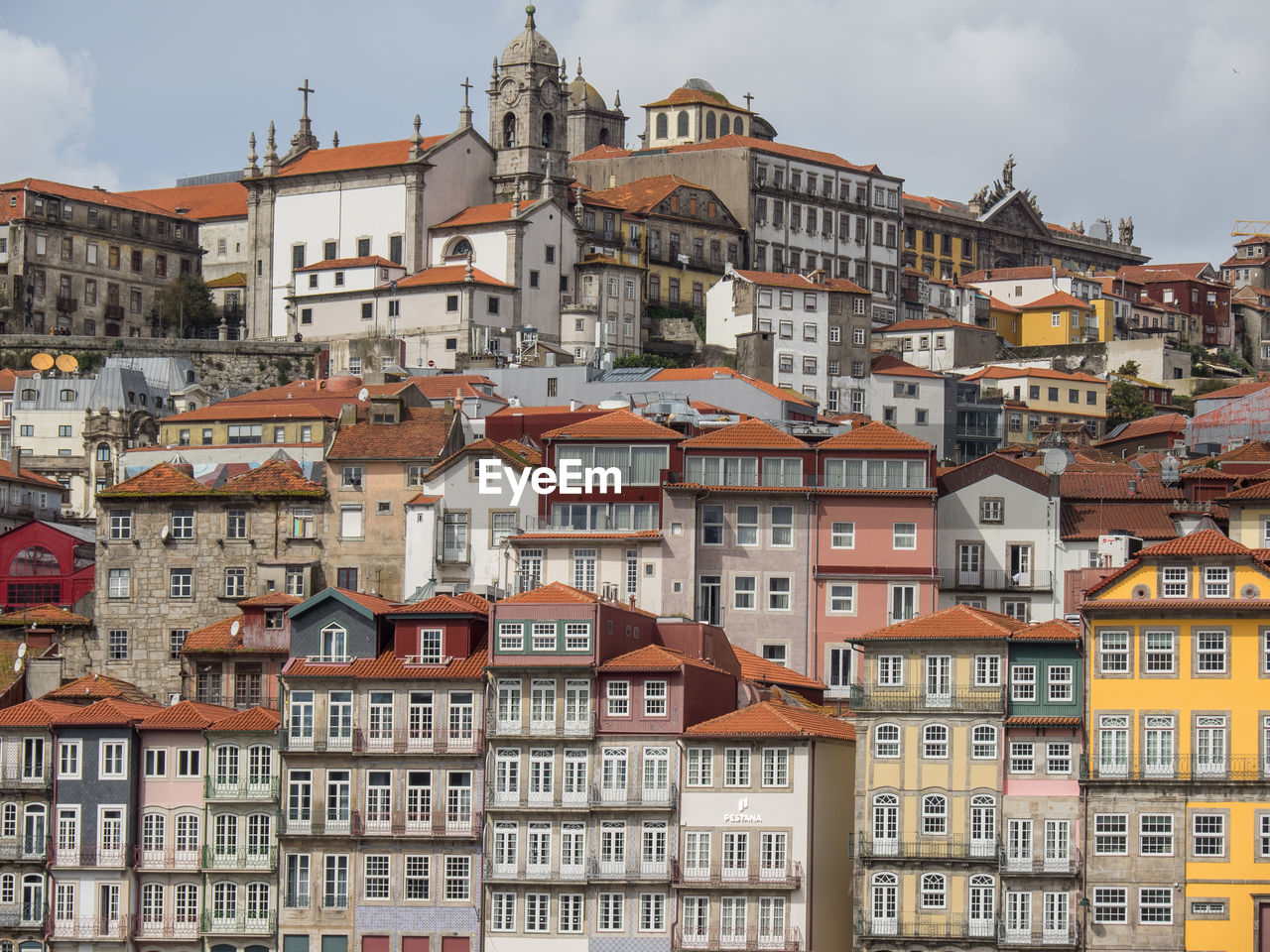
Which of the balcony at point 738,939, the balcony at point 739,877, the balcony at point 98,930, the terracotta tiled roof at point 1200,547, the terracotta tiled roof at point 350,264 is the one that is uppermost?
the terracotta tiled roof at point 350,264

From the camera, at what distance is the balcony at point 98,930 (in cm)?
7450

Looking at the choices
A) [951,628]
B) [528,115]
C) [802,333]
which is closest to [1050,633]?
[951,628]

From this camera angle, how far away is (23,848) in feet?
248

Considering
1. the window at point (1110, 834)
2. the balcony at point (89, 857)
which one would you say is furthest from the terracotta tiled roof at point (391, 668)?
the window at point (1110, 834)

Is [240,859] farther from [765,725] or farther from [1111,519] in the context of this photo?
[1111,519]

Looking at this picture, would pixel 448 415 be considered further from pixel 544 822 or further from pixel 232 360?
pixel 232 360

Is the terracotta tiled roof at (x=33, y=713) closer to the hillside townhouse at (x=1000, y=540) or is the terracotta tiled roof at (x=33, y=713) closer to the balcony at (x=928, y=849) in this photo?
the balcony at (x=928, y=849)

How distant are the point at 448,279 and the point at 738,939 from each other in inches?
2621

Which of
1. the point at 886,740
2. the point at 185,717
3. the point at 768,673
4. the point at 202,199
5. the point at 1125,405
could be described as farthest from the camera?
the point at 202,199

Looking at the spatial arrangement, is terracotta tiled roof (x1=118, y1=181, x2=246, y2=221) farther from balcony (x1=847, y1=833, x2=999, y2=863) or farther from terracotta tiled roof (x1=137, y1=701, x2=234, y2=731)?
balcony (x1=847, y1=833, x2=999, y2=863)

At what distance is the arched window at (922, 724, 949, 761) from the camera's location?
69750 millimetres

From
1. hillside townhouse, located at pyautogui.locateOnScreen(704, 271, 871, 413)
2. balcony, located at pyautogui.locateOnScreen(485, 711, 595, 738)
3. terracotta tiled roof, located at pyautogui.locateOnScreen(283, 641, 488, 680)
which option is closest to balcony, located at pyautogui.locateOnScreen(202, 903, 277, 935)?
terracotta tiled roof, located at pyautogui.locateOnScreen(283, 641, 488, 680)

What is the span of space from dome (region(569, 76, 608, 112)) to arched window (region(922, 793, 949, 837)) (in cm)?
12331

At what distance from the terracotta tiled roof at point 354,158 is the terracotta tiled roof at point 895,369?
1017 inches
